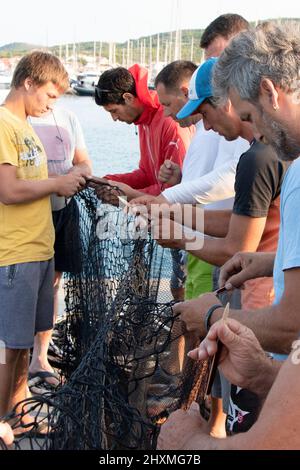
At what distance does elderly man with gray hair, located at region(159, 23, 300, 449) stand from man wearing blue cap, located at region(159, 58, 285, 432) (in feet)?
1.73

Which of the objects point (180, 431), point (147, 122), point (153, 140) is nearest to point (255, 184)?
point (180, 431)

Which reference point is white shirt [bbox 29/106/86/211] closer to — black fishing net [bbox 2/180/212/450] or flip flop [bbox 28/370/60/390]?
black fishing net [bbox 2/180/212/450]

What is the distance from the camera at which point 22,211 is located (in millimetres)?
4609

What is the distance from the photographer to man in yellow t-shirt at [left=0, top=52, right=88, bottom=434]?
4492 mm

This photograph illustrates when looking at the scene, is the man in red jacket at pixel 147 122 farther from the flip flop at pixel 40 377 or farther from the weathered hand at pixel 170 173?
the flip flop at pixel 40 377

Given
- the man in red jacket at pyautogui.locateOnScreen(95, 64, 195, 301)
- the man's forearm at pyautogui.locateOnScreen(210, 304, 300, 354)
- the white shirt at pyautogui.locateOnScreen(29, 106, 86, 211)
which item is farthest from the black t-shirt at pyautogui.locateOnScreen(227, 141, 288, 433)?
the white shirt at pyautogui.locateOnScreen(29, 106, 86, 211)

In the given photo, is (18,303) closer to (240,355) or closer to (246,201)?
(246,201)

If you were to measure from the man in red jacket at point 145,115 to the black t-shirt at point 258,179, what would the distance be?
2111 mm

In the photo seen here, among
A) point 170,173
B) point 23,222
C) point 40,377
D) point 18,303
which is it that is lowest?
point 40,377

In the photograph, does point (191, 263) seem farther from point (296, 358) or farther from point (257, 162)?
point (296, 358)

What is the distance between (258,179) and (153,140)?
2.41 metres

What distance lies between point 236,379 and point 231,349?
0.41 ft

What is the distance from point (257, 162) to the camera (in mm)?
3395

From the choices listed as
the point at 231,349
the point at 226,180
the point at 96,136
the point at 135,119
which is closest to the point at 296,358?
the point at 231,349
